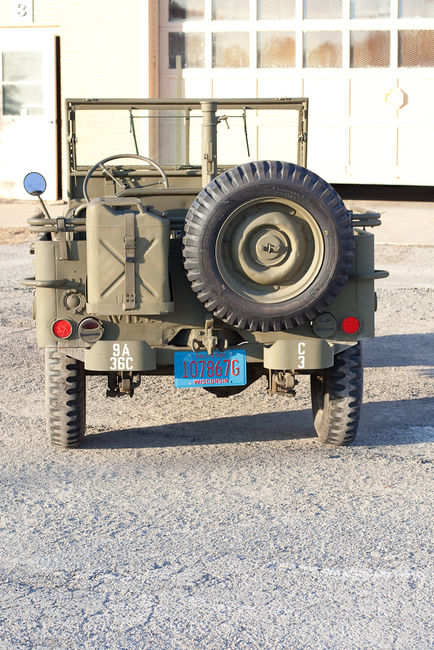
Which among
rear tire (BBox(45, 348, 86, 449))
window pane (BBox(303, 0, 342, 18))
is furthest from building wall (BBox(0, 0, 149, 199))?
rear tire (BBox(45, 348, 86, 449))

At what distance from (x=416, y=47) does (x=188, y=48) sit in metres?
3.42

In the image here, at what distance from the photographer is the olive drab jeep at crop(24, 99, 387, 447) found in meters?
5.30

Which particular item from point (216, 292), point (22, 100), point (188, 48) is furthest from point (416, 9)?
point (216, 292)

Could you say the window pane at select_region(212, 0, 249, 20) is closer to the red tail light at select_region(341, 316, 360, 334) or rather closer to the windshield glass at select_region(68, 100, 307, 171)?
the windshield glass at select_region(68, 100, 307, 171)

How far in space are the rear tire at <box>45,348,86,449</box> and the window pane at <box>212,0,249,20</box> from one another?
11364 mm

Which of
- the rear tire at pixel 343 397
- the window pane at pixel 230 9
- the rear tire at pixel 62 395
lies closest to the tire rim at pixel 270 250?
the rear tire at pixel 343 397

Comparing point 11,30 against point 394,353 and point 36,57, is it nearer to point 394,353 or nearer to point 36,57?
point 36,57

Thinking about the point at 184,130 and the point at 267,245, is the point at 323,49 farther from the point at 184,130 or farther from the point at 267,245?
the point at 267,245

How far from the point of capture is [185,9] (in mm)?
16203

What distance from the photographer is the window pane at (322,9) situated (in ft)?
51.9

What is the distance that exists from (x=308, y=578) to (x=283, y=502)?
0.87m

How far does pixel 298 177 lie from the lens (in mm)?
5273

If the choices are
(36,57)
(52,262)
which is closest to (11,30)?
(36,57)

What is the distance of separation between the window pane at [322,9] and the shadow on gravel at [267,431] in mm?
10363
